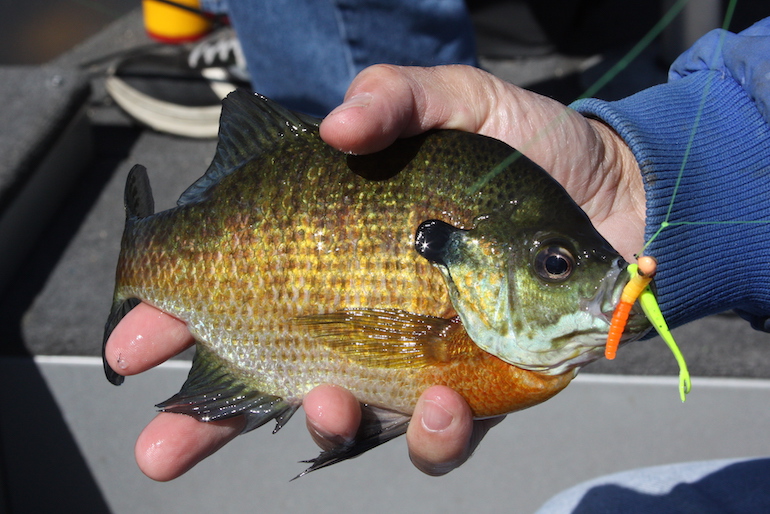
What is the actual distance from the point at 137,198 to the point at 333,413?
30.2 inches

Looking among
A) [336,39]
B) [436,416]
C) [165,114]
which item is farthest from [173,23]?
[436,416]

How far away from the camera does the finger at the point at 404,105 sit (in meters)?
1.24

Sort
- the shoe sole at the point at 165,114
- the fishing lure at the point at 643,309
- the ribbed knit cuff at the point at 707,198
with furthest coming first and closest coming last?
1. the shoe sole at the point at 165,114
2. the ribbed knit cuff at the point at 707,198
3. the fishing lure at the point at 643,309

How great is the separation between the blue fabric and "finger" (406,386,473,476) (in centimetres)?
165

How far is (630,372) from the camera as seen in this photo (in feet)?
8.99

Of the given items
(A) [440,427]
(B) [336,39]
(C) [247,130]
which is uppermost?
(C) [247,130]

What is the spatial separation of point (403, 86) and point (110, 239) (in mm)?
2600

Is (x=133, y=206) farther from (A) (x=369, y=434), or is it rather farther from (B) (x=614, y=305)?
(B) (x=614, y=305)

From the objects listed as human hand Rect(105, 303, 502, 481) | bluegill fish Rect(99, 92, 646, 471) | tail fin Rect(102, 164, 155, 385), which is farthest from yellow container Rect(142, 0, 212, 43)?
bluegill fish Rect(99, 92, 646, 471)

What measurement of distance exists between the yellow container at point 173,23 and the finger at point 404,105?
11.9ft

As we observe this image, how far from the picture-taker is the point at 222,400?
145 cm

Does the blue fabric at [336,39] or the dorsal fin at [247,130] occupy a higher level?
the dorsal fin at [247,130]

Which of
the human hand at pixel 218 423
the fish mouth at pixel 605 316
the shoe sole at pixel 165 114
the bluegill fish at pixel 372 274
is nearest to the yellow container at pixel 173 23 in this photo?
the shoe sole at pixel 165 114

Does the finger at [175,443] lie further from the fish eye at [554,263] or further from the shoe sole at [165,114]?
the shoe sole at [165,114]
